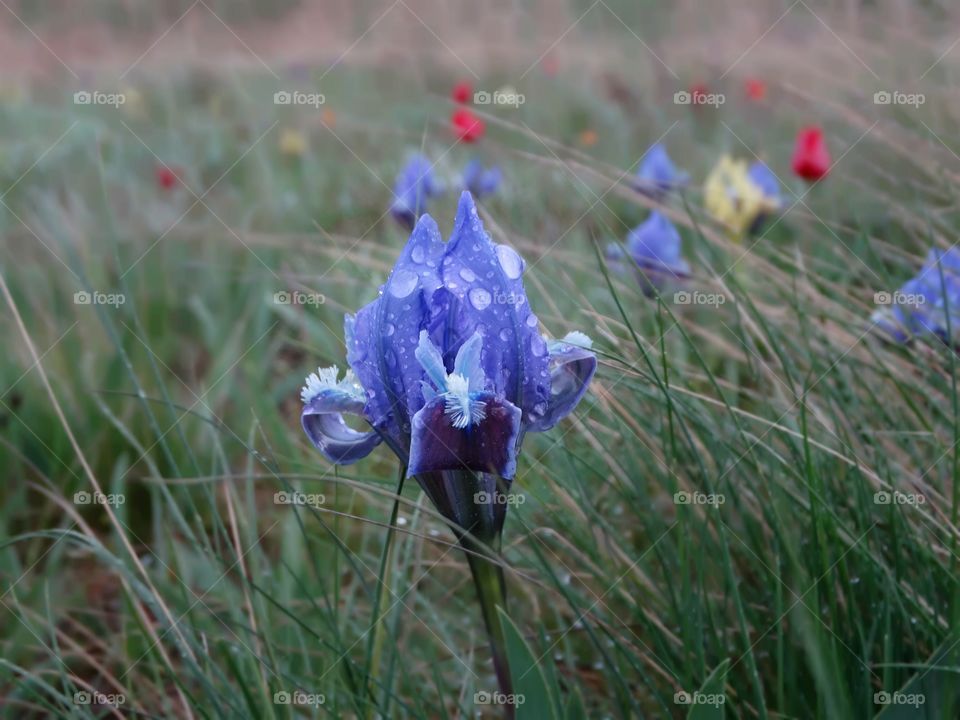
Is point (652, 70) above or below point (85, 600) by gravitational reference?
above

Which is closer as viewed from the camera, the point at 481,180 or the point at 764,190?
the point at 764,190

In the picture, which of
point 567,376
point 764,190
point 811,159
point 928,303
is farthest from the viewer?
point 764,190

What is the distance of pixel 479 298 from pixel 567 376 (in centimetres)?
13

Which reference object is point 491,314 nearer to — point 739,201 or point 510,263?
point 510,263

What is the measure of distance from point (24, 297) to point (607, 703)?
1836mm

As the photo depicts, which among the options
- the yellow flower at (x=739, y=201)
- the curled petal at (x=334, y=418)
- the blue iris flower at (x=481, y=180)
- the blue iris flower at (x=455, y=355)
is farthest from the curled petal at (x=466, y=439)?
the blue iris flower at (x=481, y=180)

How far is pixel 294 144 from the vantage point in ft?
12.6


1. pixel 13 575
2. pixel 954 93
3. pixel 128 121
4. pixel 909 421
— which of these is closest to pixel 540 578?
pixel 909 421

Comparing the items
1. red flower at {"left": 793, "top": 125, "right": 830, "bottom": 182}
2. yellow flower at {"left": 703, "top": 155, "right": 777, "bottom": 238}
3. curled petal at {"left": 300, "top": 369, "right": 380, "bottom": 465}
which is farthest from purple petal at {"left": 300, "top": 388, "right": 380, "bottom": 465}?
red flower at {"left": 793, "top": 125, "right": 830, "bottom": 182}

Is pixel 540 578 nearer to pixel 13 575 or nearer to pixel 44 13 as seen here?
pixel 13 575

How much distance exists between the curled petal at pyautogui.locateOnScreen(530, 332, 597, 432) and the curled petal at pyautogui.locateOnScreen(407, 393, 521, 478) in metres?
0.09

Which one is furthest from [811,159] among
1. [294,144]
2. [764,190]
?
[294,144]

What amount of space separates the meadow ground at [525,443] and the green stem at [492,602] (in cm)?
6

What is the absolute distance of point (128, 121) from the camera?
466 cm
